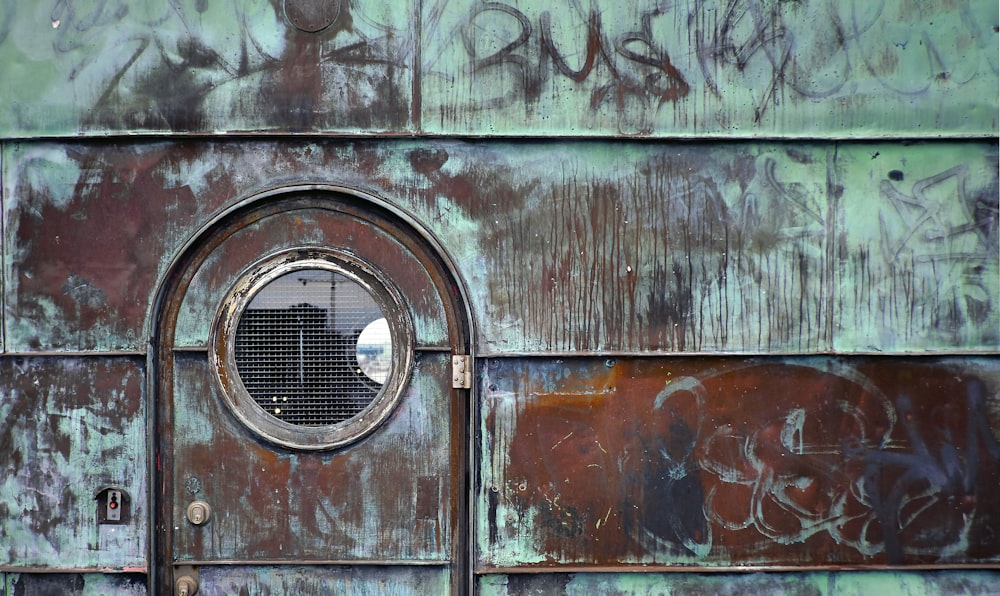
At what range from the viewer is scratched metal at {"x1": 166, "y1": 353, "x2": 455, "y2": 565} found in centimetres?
343

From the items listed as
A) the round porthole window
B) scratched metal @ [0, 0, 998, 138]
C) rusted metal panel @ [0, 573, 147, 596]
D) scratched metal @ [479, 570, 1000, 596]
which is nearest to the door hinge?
the round porthole window

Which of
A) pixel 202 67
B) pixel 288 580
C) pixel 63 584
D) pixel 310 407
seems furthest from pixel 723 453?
pixel 63 584

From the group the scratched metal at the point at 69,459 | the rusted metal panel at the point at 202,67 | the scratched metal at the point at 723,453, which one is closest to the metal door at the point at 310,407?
the scratched metal at the point at 69,459

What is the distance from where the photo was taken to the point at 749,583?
347 centimetres

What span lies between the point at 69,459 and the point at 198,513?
571mm

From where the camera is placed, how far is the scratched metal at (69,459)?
340cm

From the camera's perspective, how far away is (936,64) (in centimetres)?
342

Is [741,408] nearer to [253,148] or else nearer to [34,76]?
[253,148]

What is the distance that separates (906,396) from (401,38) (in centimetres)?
252

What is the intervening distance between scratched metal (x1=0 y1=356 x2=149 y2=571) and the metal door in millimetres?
120

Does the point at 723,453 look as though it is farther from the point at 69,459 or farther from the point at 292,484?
the point at 69,459

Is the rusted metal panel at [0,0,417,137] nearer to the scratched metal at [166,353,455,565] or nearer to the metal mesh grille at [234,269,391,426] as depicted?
the metal mesh grille at [234,269,391,426]

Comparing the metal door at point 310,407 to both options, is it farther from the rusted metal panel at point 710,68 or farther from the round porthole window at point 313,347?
the rusted metal panel at point 710,68

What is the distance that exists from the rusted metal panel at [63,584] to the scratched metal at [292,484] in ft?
0.79
